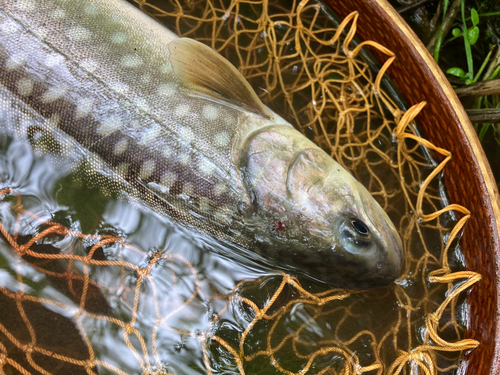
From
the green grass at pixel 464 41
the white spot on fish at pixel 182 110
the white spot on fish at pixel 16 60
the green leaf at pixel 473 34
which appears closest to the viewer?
the white spot on fish at pixel 16 60

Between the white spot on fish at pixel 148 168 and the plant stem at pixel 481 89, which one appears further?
the plant stem at pixel 481 89

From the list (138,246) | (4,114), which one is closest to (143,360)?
(138,246)

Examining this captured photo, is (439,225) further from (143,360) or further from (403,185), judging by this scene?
(143,360)

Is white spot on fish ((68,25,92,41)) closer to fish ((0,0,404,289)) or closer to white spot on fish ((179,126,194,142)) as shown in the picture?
fish ((0,0,404,289))

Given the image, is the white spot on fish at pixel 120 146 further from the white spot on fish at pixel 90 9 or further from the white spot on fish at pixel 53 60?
the white spot on fish at pixel 90 9

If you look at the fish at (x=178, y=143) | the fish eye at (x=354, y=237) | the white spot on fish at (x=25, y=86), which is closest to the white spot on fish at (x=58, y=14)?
the fish at (x=178, y=143)

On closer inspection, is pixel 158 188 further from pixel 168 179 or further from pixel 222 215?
pixel 222 215

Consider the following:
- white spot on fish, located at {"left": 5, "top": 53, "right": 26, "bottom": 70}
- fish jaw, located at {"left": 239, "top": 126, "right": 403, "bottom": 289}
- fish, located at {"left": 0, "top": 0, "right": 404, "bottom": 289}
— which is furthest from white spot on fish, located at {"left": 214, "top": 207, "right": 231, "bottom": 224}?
white spot on fish, located at {"left": 5, "top": 53, "right": 26, "bottom": 70}
